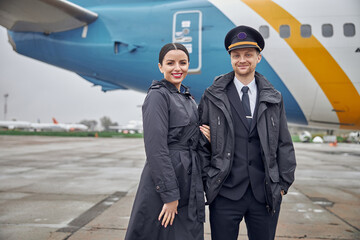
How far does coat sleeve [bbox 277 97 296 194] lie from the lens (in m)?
1.62

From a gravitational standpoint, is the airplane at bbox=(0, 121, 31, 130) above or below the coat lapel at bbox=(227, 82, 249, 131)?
below

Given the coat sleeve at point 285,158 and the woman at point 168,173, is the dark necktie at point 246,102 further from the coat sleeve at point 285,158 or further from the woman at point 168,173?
the woman at point 168,173

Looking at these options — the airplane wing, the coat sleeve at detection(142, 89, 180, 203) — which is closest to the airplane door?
the airplane wing

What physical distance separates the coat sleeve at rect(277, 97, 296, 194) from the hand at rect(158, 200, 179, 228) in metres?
0.68

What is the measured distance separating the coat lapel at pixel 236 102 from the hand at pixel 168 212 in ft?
2.15

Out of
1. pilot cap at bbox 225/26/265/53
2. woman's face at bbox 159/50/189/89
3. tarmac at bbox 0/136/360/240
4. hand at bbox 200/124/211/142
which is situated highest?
pilot cap at bbox 225/26/265/53

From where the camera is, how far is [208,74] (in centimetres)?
506

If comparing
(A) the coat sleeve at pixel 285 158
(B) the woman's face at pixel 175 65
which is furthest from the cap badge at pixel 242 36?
(A) the coat sleeve at pixel 285 158

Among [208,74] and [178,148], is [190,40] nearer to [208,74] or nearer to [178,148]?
[208,74]

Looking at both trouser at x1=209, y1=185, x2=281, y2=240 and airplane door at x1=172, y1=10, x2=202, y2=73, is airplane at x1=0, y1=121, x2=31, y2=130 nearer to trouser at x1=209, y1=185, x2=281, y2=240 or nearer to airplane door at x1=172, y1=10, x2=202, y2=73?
airplane door at x1=172, y1=10, x2=202, y2=73

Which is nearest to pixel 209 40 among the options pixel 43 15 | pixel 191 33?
pixel 191 33

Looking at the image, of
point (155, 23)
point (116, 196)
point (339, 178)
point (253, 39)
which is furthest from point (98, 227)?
point (339, 178)

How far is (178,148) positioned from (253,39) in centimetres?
85

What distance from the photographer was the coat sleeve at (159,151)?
143 centimetres
